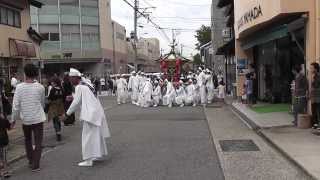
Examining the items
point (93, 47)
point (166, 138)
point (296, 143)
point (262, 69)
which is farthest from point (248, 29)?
point (93, 47)

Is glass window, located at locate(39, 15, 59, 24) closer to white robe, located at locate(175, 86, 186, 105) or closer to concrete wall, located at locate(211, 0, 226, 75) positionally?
concrete wall, located at locate(211, 0, 226, 75)

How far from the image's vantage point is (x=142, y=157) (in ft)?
39.8

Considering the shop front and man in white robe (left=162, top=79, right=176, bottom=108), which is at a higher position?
the shop front

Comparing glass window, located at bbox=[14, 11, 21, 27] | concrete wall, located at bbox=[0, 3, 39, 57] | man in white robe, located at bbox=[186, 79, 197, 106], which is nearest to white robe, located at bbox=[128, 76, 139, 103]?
man in white robe, located at bbox=[186, 79, 197, 106]

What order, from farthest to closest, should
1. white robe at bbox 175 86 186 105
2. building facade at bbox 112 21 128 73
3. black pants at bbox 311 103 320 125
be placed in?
building facade at bbox 112 21 128 73, white robe at bbox 175 86 186 105, black pants at bbox 311 103 320 125

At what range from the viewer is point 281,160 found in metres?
11.2

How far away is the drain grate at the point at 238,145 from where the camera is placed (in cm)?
1294

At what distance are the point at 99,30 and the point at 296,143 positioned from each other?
193ft

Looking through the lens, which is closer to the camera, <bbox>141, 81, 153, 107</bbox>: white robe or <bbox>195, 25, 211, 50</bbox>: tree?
<bbox>141, 81, 153, 107</bbox>: white robe

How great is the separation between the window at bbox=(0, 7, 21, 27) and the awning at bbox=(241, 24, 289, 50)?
10915 mm

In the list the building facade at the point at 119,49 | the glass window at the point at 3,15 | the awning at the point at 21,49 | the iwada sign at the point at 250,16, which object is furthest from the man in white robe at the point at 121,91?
the building facade at the point at 119,49

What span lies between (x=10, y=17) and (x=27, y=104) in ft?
59.7

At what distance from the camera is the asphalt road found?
10242 mm

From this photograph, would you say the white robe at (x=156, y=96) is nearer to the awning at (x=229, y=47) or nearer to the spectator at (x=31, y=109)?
the awning at (x=229, y=47)
